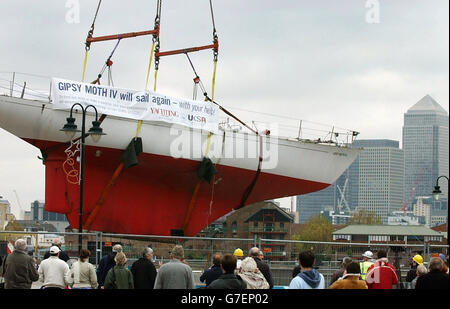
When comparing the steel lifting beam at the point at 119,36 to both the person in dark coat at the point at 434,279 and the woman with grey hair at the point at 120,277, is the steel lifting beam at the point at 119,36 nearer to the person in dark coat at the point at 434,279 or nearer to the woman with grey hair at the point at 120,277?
the woman with grey hair at the point at 120,277

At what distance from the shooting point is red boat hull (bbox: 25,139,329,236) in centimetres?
3048

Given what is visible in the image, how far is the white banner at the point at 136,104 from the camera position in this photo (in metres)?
28.2

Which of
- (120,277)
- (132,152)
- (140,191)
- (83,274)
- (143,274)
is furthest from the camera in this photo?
(140,191)

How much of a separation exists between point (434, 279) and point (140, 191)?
21938 mm

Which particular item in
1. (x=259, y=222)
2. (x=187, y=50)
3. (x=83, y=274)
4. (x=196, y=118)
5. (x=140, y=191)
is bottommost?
(x=259, y=222)

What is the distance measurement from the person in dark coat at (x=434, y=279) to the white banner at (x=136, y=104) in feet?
62.7

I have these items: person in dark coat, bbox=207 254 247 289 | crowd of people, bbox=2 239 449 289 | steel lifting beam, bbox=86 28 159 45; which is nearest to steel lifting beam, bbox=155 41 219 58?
steel lifting beam, bbox=86 28 159 45

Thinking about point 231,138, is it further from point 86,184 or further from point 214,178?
point 86,184

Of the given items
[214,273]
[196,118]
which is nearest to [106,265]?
[214,273]

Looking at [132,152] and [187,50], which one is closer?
[132,152]

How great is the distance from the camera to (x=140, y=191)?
105 ft

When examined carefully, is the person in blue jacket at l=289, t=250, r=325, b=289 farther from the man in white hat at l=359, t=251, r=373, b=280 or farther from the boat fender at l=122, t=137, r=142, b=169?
the boat fender at l=122, t=137, r=142, b=169

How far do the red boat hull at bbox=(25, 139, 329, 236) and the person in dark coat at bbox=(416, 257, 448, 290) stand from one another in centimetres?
2076

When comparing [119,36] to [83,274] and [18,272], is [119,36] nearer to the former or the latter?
[83,274]
